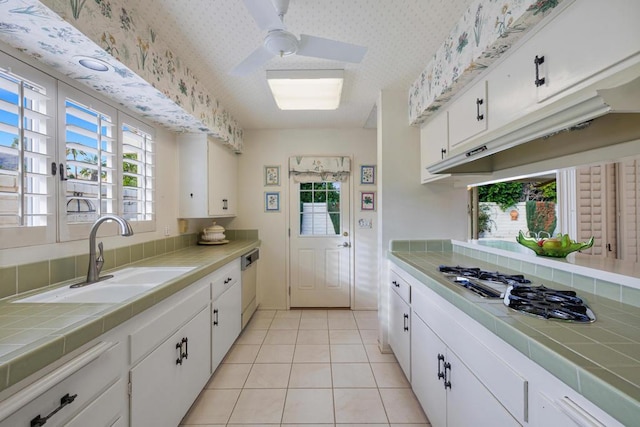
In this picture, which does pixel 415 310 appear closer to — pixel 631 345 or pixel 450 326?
pixel 450 326

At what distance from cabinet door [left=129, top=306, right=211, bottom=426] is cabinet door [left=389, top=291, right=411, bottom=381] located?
1418mm

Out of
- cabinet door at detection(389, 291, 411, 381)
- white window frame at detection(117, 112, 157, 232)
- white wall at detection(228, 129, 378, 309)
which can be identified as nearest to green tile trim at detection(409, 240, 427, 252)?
cabinet door at detection(389, 291, 411, 381)

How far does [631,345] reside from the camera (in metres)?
0.71

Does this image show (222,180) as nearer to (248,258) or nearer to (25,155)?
(248,258)

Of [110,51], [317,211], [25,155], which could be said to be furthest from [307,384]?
[110,51]

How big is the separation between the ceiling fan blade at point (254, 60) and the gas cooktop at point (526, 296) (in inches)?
63.8

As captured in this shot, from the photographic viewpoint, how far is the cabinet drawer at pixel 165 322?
1190 millimetres

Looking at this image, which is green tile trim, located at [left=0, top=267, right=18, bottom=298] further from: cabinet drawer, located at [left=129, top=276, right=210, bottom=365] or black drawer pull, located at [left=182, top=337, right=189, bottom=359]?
black drawer pull, located at [left=182, top=337, right=189, bottom=359]

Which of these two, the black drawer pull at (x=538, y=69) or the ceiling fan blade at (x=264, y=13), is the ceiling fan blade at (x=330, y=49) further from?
the black drawer pull at (x=538, y=69)

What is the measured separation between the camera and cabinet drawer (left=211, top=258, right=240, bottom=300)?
2059 millimetres

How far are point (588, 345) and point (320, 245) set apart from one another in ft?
9.71

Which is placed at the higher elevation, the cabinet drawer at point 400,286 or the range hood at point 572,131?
the range hood at point 572,131

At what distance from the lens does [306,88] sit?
244cm

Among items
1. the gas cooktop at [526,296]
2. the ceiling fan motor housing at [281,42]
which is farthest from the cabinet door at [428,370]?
the ceiling fan motor housing at [281,42]
